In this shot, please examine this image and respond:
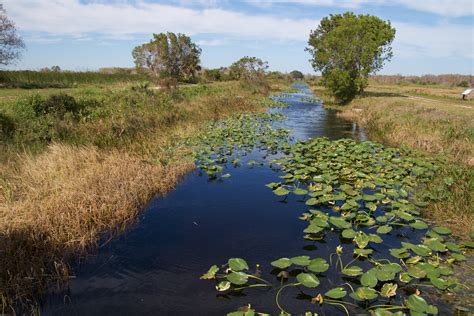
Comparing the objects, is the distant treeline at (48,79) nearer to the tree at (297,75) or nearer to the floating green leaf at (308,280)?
the floating green leaf at (308,280)

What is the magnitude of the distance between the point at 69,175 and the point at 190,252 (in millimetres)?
3980

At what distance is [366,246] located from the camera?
20.7ft

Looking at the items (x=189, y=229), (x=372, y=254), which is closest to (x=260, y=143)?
(x=189, y=229)

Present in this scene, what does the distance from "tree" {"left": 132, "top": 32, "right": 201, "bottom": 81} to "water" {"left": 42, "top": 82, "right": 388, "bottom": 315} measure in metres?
40.8

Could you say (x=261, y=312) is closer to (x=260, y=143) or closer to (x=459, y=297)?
(x=459, y=297)

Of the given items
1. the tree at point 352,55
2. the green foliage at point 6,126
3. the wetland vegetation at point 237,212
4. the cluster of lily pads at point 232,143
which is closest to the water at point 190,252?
the wetland vegetation at point 237,212

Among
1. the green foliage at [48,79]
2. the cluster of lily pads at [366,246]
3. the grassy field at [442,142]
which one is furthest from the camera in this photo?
the green foliage at [48,79]

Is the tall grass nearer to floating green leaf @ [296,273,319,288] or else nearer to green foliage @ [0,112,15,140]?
floating green leaf @ [296,273,319,288]

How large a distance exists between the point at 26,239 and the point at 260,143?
10.7 m

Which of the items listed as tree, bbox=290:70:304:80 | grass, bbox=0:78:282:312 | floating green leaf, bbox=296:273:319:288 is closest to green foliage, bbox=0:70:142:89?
grass, bbox=0:78:282:312

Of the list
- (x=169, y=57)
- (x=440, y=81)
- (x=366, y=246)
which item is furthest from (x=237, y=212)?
→ (x=440, y=81)

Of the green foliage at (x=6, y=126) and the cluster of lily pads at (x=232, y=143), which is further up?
the green foliage at (x=6, y=126)

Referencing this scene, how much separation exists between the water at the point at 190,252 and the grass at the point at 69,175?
46 cm

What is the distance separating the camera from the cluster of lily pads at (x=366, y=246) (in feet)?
15.5
